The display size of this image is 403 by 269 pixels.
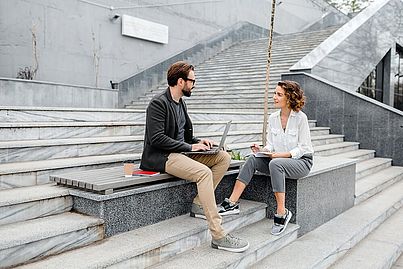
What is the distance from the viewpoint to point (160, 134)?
127 inches

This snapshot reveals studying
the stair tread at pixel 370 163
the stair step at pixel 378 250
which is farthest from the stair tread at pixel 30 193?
the stair tread at pixel 370 163

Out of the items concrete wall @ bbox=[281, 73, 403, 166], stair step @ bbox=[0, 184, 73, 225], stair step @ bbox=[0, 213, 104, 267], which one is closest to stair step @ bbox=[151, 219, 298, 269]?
stair step @ bbox=[0, 213, 104, 267]

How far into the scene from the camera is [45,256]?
2.51 m

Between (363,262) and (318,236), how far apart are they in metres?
0.48

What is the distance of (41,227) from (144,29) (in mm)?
10306

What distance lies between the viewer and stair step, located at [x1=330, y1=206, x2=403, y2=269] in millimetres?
3658

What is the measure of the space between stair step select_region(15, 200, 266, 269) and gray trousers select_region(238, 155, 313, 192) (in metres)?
0.45

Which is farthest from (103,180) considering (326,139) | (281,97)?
(326,139)

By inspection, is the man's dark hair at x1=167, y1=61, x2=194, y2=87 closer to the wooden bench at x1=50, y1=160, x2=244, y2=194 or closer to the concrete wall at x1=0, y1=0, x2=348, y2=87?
the wooden bench at x1=50, y1=160, x2=244, y2=194

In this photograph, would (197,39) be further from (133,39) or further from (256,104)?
(256,104)

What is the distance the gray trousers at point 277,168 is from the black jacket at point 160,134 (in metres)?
0.75

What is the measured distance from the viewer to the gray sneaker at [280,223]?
360 cm

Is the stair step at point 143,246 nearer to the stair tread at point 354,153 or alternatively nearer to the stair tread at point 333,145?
the stair tread at point 333,145

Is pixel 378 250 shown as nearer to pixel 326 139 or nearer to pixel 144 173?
pixel 144 173
